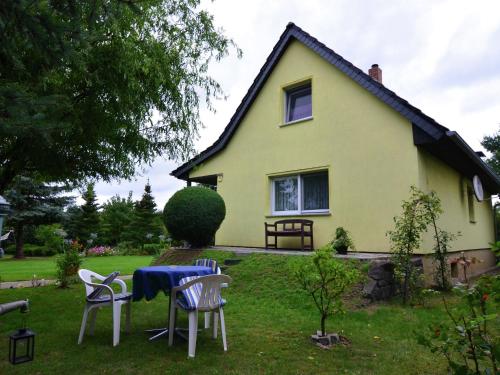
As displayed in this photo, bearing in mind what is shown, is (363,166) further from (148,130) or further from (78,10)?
(78,10)

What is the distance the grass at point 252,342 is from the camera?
3.67 m

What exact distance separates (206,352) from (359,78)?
24.9 ft

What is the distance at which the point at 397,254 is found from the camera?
682 cm

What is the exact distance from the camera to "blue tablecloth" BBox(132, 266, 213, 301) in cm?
457

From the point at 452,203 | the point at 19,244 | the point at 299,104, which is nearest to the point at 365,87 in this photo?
the point at 299,104

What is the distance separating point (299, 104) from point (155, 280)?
7978mm

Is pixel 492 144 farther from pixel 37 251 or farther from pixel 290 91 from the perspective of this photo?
pixel 37 251

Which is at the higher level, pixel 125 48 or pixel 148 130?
pixel 125 48

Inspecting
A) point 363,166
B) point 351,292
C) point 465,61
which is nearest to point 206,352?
point 351,292

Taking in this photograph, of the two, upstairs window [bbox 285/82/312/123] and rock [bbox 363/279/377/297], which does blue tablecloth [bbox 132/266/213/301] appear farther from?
upstairs window [bbox 285/82/312/123]

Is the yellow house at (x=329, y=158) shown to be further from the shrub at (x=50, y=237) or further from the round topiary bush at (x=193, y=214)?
the shrub at (x=50, y=237)

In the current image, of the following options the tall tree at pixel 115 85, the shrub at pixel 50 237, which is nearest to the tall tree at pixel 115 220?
the shrub at pixel 50 237

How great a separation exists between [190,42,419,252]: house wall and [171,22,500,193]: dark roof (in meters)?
0.22

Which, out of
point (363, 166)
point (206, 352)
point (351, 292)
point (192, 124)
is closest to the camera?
point (206, 352)
